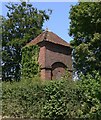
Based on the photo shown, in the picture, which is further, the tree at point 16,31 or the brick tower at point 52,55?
the tree at point 16,31

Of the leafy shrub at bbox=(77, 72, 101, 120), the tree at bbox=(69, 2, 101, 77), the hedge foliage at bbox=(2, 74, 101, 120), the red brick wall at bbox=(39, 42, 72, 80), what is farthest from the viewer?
the red brick wall at bbox=(39, 42, 72, 80)

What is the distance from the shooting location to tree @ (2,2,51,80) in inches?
1790

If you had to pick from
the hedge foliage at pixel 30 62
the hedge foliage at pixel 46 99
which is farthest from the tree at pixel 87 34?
the hedge foliage at pixel 46 99

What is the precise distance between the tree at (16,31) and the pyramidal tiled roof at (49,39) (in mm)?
9624

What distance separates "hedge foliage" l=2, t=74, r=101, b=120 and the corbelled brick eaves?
12332 millimetres

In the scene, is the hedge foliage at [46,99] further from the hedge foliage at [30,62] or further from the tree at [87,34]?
the hedge foliage at [30,62]

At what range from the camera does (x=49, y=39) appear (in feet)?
111

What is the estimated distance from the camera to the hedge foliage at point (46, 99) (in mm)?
18062

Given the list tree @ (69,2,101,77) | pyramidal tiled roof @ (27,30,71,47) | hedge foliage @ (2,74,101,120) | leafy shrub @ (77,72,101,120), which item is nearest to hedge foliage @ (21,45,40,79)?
pyramidal tiled roof @ (27,30,71,47)

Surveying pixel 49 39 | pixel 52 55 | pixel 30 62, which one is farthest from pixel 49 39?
pixel 30 62

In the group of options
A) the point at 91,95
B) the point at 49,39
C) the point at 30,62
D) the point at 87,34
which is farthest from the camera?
the point at 49,39

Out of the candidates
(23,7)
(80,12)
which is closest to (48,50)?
(80,12)

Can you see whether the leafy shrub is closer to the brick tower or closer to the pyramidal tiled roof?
the brick tower

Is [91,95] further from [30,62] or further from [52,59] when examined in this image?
[52,59]
